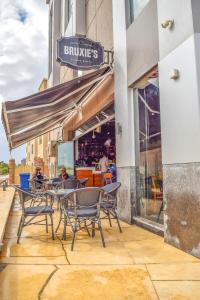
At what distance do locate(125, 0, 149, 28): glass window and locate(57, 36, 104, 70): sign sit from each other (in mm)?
1154

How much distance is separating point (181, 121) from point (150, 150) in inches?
71.8

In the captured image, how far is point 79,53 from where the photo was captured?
730cm

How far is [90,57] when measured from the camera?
7434mm

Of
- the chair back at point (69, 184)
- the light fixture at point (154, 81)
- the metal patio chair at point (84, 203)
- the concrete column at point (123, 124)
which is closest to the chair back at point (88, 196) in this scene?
the metal patio chair at point (84, 203)

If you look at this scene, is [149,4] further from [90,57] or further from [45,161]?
[45,161]

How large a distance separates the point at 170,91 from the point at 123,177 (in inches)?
105

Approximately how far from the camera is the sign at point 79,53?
7.18 meters

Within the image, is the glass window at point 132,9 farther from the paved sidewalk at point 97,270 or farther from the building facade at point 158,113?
the paved sidewalk at point 97,270

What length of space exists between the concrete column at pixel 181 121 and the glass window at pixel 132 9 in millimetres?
1465

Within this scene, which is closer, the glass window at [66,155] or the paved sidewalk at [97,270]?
the paved sidewalk at [97,270]

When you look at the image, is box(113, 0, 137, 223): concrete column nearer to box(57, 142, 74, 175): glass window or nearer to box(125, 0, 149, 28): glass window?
box(125, 0, 149, 28): glass window

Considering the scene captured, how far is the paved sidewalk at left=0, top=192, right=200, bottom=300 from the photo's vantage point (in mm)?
2762

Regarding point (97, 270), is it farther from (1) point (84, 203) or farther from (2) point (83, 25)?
(2) point (83, 25)

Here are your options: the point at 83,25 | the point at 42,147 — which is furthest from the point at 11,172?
the point at 83,25
